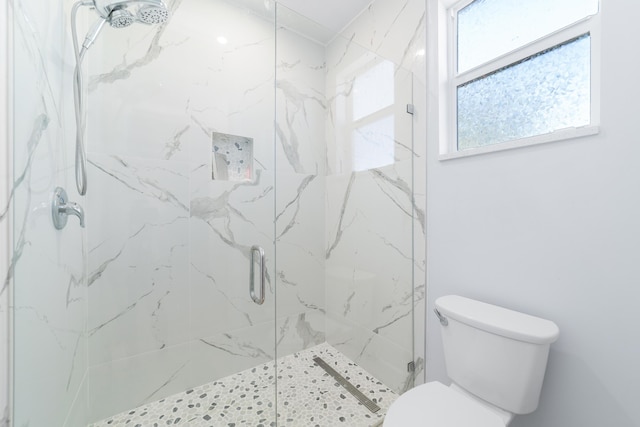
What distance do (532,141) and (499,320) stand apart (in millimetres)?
721

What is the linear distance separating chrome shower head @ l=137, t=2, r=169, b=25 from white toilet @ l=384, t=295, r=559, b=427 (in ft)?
5.42

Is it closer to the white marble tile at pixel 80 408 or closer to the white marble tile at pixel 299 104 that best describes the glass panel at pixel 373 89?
the white marble tile at pixel 299 104

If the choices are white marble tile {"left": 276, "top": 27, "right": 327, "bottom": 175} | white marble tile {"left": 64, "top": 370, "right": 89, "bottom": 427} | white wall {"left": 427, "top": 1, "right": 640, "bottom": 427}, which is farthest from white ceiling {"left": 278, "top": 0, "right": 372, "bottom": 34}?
white marble tile {"left": 64, "top": 370, "right": 89, "bottom": 427}

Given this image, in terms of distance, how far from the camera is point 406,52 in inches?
64.3

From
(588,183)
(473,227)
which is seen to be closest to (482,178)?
(473,227)

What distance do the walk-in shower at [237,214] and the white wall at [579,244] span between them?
415 mm

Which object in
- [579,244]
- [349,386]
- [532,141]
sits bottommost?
[349,386]

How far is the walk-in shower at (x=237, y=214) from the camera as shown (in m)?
1.30

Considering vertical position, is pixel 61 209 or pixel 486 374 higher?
pixel 61 209

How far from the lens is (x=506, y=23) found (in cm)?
130

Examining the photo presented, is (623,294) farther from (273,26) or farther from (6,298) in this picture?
(273,26)

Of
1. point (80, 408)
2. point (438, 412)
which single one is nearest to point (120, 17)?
point (80, 408)

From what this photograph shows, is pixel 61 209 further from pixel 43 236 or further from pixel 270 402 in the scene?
pixel 270 402

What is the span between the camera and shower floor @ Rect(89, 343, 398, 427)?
138 centimetres
